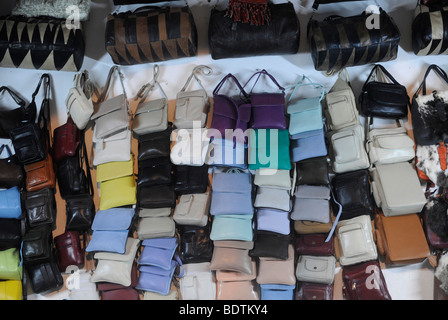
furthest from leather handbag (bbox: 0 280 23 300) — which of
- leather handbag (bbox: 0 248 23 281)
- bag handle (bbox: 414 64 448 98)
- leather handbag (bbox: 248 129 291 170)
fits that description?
bag handle (bbox: 414 64 448 98)

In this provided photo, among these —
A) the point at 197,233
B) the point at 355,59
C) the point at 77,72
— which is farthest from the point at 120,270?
the point at 355,59

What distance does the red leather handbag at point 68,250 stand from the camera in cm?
473

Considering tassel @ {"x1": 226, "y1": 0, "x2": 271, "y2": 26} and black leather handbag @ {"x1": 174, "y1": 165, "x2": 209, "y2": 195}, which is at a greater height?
tassel @ {"x1": 226, "y1": 0, "x2": 271, "y2": 26}

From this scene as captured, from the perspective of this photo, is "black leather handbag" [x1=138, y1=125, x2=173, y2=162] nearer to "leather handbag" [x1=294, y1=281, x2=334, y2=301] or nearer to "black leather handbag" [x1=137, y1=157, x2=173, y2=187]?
"black leather handbag" [x1=137, y1=157, x2=173, y2=187]

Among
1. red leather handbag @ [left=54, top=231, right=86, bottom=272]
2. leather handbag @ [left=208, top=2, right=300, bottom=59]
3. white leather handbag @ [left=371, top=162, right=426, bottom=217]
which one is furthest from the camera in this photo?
red leather handbag @ [left=54, top=231, right=86, bottom=272]

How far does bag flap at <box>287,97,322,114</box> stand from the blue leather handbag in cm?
155

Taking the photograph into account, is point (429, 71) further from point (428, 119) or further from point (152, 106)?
point (152, 106)

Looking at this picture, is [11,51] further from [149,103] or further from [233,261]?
[233,261]

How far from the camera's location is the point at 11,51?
478 centimetres

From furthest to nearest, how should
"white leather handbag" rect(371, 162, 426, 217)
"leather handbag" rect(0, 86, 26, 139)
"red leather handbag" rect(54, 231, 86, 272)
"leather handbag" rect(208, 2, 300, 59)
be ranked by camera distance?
"leather handbag" rect(0, 86, 26, 139) < "red leather handbag" rect(54, 231, 86, 272) < "leather handbag" rect(208, 2, 300, 59) < "white leather handbag" rect(371, 162, 426, 217)

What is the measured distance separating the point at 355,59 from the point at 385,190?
1143 millimetres

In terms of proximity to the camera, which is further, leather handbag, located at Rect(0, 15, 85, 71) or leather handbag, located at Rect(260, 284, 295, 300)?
leather handbag, located at Rect(0, 15, 85, 71)

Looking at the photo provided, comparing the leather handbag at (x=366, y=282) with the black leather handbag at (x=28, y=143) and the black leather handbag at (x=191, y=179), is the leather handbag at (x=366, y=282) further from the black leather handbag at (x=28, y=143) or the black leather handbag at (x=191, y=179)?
the black leather handbag at (x=28, y=143)

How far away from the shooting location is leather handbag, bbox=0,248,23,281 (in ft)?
15.4
